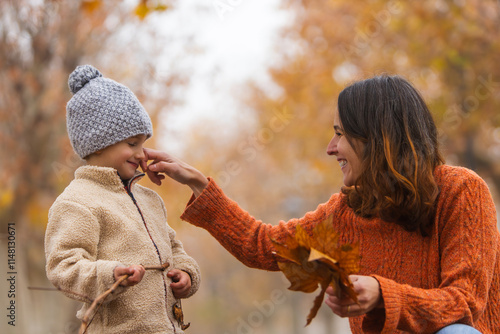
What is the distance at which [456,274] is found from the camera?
2.21m

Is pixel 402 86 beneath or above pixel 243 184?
above

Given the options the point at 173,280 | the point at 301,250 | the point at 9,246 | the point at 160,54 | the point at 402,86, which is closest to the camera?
the point at 301,250

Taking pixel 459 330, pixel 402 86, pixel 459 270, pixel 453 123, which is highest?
pixel 402 86

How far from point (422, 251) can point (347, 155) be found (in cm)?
51

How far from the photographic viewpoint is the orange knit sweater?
2.07 m

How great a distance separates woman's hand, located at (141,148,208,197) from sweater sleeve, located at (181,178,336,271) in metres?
0.07

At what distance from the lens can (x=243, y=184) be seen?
801 inches

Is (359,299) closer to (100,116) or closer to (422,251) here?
(422,251)

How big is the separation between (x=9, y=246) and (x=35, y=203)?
562cm

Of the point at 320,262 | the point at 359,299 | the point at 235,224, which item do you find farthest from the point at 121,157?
the point at 359,299

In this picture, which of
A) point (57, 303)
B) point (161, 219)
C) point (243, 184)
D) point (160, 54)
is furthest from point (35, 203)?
point (243, 184)

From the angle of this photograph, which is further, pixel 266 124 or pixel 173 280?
pixel 266 124

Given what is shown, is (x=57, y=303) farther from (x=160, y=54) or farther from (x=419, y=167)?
(x=419, y=167)

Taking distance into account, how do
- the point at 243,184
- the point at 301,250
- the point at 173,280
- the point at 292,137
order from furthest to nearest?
the point at 243,184
the point at 292,137
the point at 173,280
the point at 301,250
